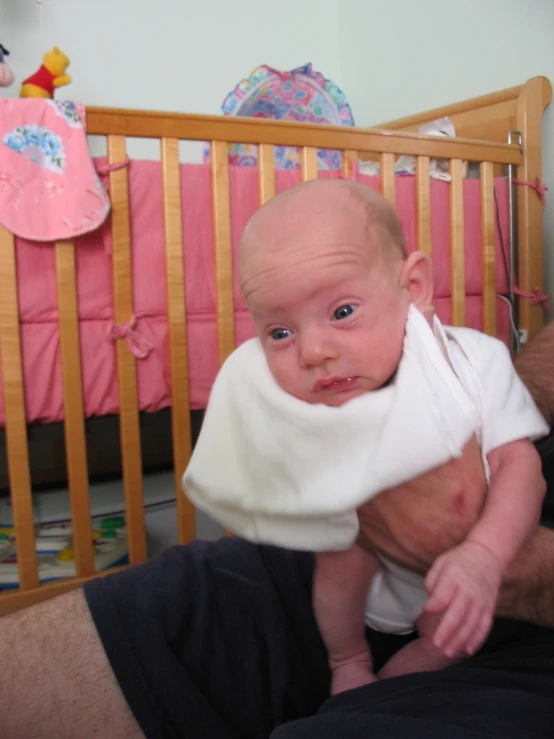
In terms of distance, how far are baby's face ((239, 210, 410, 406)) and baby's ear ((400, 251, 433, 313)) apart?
0.6 inches

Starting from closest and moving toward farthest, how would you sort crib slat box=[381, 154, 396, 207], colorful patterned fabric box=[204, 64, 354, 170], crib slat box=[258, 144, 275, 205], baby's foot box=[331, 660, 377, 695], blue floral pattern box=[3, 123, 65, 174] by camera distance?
baby's foot box=[331, 660, 377, 695], blue floral pattern box=[3, 123, 65, 174], crib slat box=[258, 144, 275, 205], crib slat box=[381, 154, 396, 207], colorful patterned fabric box=[204, 64, 354, 170]

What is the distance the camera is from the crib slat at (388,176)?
166cm

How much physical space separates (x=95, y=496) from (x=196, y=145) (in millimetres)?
1333

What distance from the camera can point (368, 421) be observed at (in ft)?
2.24

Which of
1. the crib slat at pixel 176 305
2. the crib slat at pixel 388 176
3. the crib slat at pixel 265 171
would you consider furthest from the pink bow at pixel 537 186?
the crib slat at pixel 176 305

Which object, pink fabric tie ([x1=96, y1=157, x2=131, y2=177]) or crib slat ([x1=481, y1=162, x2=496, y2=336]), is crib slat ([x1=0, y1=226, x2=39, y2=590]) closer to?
pink fabric tie ([x1=96, y1=157, x2=131, y2=177])

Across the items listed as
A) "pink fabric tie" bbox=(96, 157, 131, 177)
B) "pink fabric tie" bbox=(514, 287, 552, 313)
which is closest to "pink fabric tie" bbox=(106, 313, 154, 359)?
"pink fabric tie" bbox=(96, 157, 131, 177)

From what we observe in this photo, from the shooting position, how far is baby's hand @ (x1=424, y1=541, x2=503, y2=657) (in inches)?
19.8

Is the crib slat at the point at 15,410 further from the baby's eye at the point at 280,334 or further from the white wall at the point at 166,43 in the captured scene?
the white wall at the point at 166,43

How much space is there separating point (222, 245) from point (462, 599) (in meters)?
1.10

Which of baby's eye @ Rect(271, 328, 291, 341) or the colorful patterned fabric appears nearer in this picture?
baby's eye @ Rect(271, 328, 291, 341)

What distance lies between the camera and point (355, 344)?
0.66 metres

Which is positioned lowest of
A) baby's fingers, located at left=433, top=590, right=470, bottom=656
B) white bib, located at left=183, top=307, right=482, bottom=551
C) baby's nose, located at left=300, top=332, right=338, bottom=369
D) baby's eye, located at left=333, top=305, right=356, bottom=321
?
baby's fingers, located at left=433, top=590, right=470, bottom=656

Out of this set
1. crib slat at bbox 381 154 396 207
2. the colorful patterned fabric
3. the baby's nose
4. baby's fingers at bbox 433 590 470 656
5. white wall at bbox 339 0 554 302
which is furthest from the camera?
the colorful patterned fabric
